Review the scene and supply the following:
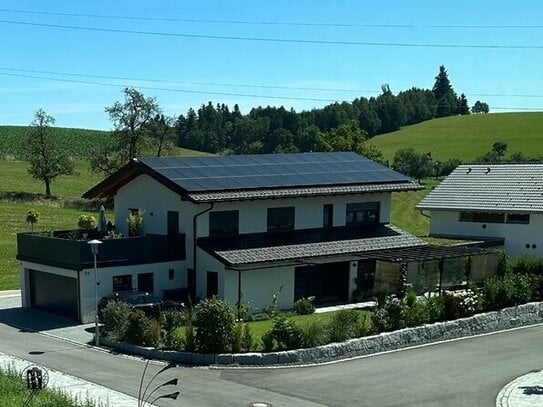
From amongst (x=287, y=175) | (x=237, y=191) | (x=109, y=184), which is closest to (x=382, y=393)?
(x=237, y=191)

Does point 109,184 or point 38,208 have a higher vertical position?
point 109,184

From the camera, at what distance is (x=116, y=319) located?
25.9 metres

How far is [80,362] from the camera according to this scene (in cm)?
2333

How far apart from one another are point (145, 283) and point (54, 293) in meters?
3.85

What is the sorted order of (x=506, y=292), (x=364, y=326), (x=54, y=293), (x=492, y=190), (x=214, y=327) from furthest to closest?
(x=492, y=190)
(x=54, y=293)
(x=506, y=292)
(x=364, y=326)
(x=214, y=327)

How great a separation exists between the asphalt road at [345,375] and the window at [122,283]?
398 centimetres

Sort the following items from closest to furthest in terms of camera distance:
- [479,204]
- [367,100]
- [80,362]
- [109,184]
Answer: [80,362], [109,184], [479,204], [367,100]

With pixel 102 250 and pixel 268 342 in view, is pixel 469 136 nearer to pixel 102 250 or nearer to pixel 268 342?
pixel 102 250

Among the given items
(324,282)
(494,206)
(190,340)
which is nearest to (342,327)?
(190,340)

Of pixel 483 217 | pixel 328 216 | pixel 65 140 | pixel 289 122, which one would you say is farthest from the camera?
pixel 289 122

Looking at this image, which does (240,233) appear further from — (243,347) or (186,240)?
(243,347)

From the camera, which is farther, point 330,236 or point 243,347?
point 330,236

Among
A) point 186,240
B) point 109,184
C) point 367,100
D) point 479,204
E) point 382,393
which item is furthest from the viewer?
point 367,100

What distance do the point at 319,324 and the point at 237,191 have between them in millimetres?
8782
